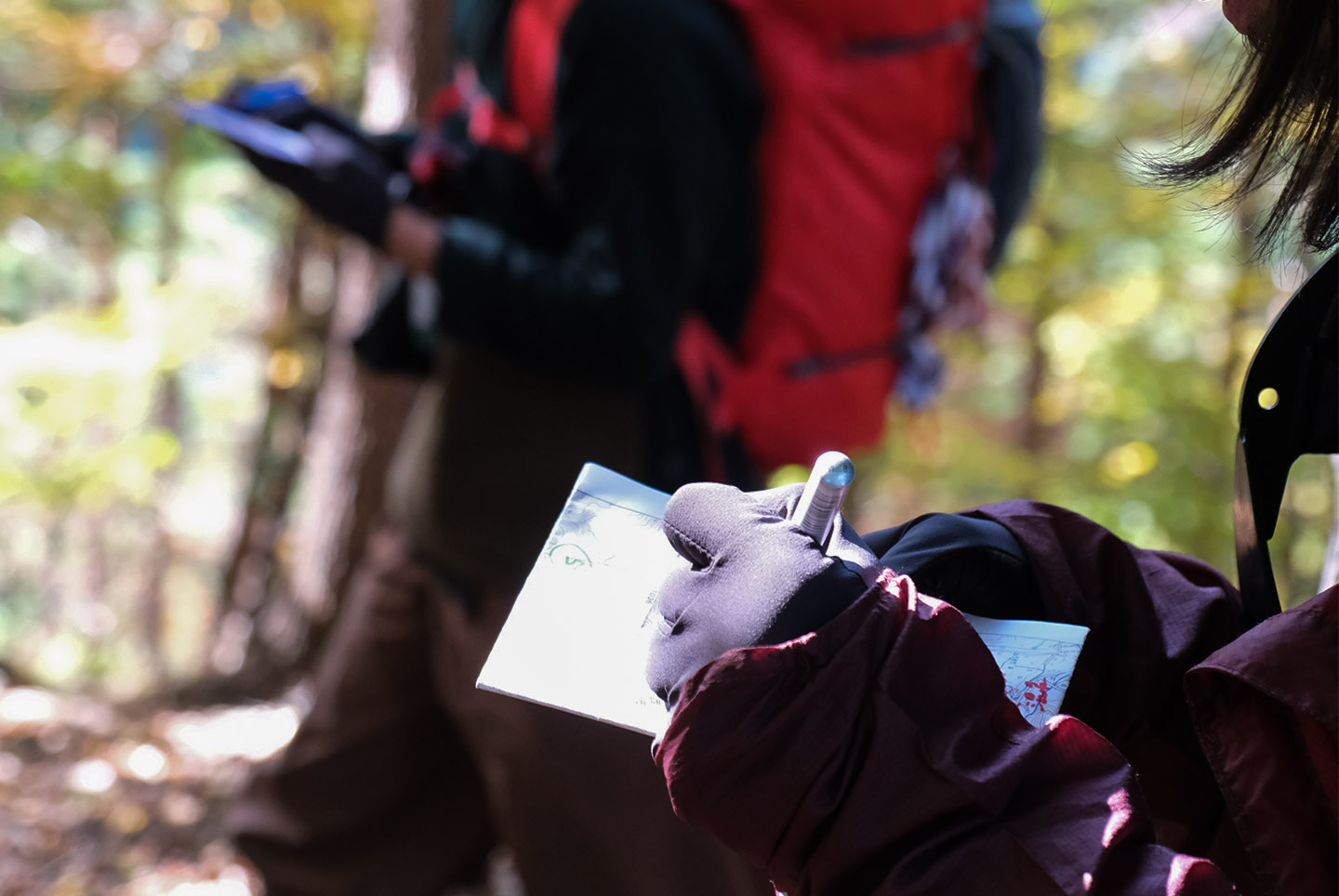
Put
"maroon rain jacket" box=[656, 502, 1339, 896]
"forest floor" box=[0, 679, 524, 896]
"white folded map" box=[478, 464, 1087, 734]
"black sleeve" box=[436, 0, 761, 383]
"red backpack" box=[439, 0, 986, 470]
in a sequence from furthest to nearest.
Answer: "forest floor" box=[0, 679, 524, 896], "red backpack" box=[439, 0, 986, 470], "black sleeve" box=[436, 0, 761, 383], "white folded map" box=[478, 464, 1087, 734], "maroon rain jacket" box=[656, 502, 1339, 896]

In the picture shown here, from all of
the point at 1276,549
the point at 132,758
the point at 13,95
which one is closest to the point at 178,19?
the point at 13,95

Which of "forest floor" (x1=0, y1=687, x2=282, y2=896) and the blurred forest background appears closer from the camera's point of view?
"forest floor" (x1=0, y1=687, x2=282, y2=896)

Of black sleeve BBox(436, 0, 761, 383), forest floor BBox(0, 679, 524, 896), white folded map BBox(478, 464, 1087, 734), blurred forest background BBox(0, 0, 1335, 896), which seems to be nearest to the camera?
white folded map BBox(478, 464, 1087, 734)

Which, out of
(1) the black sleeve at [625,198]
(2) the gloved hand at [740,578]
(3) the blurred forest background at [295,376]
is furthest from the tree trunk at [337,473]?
(2) the gloved hand at [740,578]

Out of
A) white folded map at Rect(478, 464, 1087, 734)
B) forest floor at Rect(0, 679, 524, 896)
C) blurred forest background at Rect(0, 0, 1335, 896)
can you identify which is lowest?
forest floor at Rect(0, 679, 524, 896)

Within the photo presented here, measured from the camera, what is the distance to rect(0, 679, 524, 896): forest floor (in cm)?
299

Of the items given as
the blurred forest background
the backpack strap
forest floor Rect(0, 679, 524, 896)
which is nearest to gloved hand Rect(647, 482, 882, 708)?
the backpack strap

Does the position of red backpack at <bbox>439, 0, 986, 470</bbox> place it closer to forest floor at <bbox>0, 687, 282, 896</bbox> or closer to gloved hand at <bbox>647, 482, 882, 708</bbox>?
gloved hand at <bbox>647, 482, 882, 708</bbox>

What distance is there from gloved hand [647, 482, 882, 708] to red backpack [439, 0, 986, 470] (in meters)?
1.10

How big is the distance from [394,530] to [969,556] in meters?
1.63

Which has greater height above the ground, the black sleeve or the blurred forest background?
the black sleeve

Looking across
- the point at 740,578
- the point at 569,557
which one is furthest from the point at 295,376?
the point at 740,578

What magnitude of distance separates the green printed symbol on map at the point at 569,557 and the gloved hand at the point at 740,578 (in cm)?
8

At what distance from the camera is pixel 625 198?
1.77 meters
